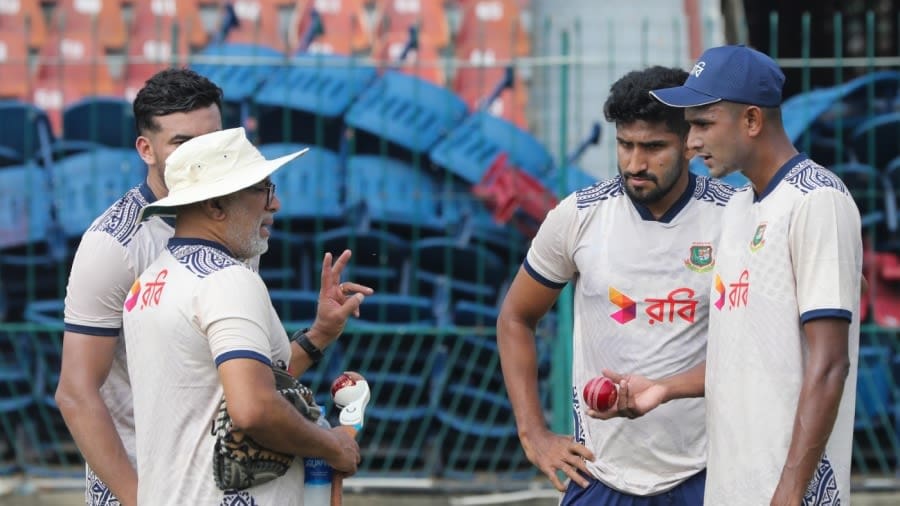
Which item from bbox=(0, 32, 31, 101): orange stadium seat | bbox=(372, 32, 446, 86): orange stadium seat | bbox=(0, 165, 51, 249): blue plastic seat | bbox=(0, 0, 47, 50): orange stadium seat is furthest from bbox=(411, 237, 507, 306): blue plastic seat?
bbox=(0, 0, 47, 50): orange stadium seat

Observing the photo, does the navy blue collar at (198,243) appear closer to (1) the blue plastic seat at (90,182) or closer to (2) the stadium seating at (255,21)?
(1) the blue plastic seat at (90,182)

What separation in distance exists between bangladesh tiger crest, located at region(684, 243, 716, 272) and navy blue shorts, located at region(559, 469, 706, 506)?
603 mm

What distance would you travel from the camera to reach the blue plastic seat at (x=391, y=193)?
25.8 ft

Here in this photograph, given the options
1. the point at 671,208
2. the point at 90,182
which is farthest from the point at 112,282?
the point at 90,182

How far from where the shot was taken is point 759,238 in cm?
351

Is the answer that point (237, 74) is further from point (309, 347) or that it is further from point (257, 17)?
point (309, 347)

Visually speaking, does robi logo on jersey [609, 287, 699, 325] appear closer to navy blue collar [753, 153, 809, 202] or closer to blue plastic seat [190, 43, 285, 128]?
navy blue collar [753, 153, 809, 202]

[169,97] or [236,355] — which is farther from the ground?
[169,97]

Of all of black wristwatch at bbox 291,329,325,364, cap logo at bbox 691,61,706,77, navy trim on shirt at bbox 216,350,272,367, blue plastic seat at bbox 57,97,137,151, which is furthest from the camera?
blue plastic seat at bbox 57,97,137,151

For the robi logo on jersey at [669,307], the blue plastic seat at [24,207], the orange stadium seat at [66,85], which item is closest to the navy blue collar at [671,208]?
the robi logo on jersey at [669,307]

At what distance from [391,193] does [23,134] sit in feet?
7.37

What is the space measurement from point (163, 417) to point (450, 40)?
6515 millimetres

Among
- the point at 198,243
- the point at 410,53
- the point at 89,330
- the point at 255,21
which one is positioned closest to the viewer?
the point at 198,243

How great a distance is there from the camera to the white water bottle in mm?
3541
